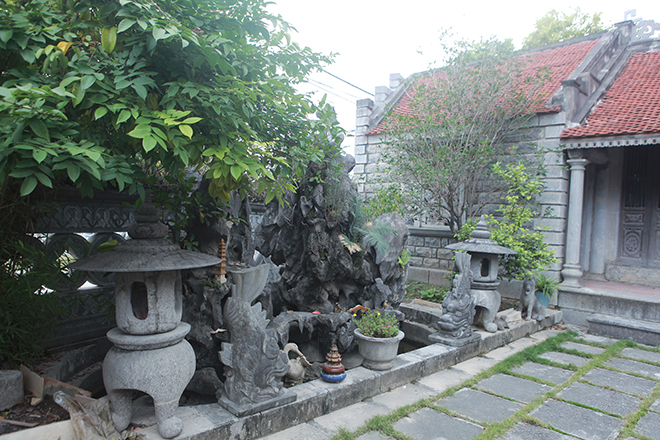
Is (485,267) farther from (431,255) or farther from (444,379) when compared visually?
(431,255)

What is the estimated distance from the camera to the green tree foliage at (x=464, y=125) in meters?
10.2

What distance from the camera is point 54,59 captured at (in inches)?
100.0

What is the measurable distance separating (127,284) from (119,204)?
2694 mm

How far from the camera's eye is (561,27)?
805 inches

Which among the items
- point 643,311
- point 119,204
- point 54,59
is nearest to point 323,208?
point 119,204

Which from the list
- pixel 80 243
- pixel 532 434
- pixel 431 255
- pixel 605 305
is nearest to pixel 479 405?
pixel 532 434

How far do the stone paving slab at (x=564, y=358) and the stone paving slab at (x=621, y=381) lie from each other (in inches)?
13.2

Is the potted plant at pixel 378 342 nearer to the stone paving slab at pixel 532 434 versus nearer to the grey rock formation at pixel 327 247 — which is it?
the grey rock formation at pixel 327 247

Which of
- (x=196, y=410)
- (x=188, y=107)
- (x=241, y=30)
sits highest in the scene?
(x=241, y=30)

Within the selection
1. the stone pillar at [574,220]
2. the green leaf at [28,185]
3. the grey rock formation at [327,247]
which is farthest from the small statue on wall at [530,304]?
the green leaf at [28,185]

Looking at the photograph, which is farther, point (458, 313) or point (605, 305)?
point (605, 305)

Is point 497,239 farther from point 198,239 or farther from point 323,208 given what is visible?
point 198,239

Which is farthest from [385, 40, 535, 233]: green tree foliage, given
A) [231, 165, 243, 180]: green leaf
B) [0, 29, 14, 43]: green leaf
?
[0, 29, 14, 43]: green leaf

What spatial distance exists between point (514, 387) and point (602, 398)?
3.28 feet
